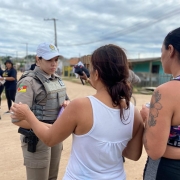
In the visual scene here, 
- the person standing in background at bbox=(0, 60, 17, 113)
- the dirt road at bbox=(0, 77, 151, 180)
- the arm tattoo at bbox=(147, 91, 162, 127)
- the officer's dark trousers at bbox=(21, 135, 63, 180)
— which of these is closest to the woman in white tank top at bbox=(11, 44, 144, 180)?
the arm tattoo at bbox=(147, 91, 162, 127)

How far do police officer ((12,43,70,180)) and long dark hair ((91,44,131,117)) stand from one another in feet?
2.84

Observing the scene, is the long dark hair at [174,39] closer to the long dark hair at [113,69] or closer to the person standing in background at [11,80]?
the long dark hair at [113,69]

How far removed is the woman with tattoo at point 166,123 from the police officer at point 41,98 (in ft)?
3.52

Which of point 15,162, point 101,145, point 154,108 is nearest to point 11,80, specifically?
point 15,162

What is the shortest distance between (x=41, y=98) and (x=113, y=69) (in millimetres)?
992

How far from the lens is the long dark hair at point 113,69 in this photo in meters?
1.35

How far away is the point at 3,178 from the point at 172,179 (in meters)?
2.82

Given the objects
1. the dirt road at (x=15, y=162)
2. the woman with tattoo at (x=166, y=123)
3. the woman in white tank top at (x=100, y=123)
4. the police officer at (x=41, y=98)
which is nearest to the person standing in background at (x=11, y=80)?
the dirt road at (x=15, y=162)

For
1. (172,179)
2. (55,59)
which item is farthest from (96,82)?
(55,59)

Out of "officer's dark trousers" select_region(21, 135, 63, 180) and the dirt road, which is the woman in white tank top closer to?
"officer's dark trousers" select_region(21, 135, 63, 180)

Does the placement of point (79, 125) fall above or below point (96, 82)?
below

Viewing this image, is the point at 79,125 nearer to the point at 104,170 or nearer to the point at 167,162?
the point at 104,170

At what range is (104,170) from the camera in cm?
146

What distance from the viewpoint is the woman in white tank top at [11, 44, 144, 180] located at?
4.36ft
